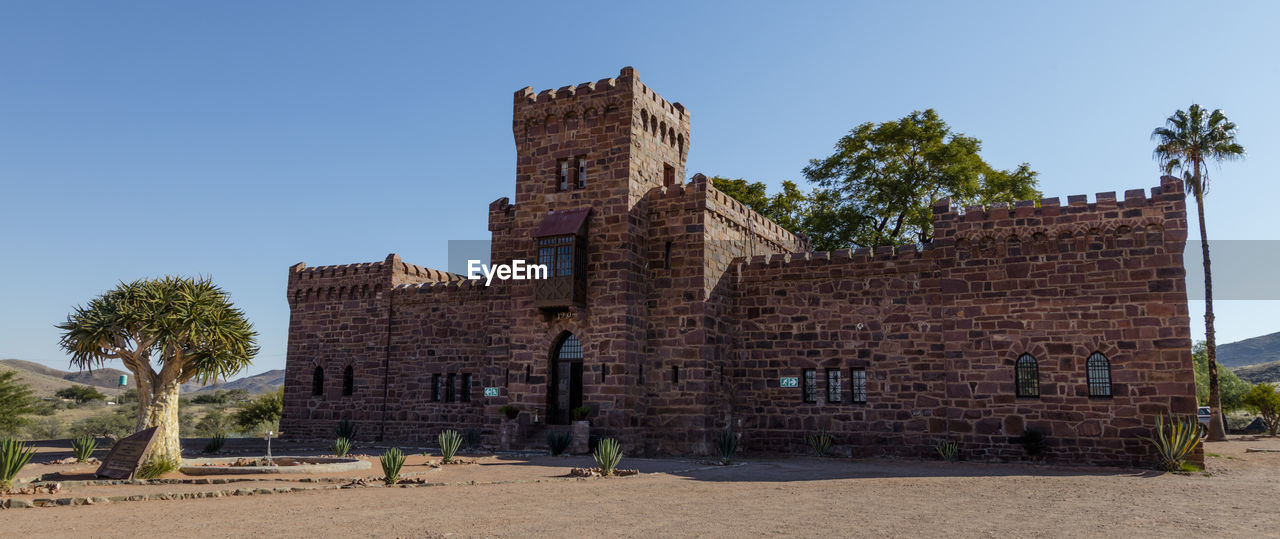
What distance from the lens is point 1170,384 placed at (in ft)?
58.1

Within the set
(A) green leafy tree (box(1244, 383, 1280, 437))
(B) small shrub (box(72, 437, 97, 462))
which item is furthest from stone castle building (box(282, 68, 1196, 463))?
(A) green leafy tree (box(1244, 383, 1280, 437))

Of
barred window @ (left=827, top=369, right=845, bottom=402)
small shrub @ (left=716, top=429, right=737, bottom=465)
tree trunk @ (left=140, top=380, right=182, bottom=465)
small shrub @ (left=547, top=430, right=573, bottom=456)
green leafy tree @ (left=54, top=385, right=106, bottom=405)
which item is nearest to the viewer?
tree trunk @ (left=140, top=380, right=182, bottom=465)

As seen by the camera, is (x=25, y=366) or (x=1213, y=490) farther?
(x=25, y=366)

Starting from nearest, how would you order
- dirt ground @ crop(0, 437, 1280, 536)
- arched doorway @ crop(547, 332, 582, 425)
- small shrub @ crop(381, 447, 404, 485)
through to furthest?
dirt ground @ crop(0, 437, 1280, 536) → small shrub @ crop(381, 447, 404, 485) → arched doorway @ crop(547, 332, 582, 425)

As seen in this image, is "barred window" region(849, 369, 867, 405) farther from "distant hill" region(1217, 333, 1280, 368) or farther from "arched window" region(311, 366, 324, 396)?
"distant hill" region(1217, 333, 1280, 368)

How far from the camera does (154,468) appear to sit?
14.4 m

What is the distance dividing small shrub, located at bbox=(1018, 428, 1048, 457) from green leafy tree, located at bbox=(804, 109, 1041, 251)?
49.8 ft

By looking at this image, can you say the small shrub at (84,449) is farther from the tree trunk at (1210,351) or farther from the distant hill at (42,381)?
the distant hill at (42,381)

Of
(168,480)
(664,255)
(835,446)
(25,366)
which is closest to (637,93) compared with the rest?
(664,255)

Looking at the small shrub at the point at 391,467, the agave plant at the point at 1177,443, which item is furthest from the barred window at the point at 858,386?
the small shrub at the point at 391,467

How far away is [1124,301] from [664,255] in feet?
35.4

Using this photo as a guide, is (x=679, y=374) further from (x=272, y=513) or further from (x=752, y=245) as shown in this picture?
(x=272, y=513)

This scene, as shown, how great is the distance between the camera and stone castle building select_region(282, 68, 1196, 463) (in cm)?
1836

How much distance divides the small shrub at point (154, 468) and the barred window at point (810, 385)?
47.5 feet
